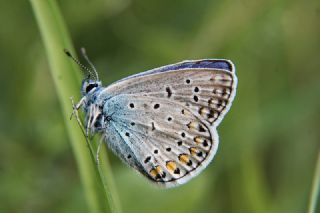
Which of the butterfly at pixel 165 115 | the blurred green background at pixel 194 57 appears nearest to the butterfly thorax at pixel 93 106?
the butterfly at pixel 165 115

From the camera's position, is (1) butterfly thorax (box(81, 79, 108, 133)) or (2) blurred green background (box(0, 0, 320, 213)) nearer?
(1) butterfly thorax (box(81, 79, 108, 133))

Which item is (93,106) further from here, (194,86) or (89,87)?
(194,86)

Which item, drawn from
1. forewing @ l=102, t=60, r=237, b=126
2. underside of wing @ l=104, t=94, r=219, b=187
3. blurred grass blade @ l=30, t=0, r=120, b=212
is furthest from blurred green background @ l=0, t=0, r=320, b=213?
blurred grass blade @ l=30, t=0, r=120, b=212

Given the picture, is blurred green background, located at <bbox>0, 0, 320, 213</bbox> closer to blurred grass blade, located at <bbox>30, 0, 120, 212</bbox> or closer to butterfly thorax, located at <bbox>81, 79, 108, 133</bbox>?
butterfly thorax, located at <bbox>81, 79, 108, 133</bbox>

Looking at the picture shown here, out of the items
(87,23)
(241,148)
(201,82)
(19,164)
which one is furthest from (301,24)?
(19,164)

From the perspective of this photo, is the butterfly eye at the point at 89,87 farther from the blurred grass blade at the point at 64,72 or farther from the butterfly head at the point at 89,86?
the blurred grass blade at the point at 64,72

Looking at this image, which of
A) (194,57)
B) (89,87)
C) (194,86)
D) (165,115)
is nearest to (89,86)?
(89,87)

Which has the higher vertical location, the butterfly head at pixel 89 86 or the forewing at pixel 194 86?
the butterfly head at pixel 89 86
